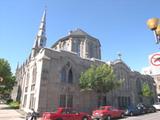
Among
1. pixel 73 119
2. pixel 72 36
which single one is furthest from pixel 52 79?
pixel 72 36

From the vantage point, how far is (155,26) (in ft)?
22.9

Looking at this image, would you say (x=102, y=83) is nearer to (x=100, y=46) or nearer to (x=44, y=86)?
(x=44, y=86)

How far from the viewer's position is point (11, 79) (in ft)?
145

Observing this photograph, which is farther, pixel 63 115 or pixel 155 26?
pixel 63 115

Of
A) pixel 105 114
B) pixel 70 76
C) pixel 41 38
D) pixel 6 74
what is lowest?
pixel 105 114

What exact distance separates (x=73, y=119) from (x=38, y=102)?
26.3ft

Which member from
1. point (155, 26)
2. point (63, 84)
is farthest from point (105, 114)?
point (155, 26)

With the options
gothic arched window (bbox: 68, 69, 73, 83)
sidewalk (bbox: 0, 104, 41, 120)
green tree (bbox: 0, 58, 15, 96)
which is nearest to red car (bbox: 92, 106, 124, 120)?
gothic arched window (bbox: 68, 69, 73, 83)

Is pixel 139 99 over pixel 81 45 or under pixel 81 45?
under

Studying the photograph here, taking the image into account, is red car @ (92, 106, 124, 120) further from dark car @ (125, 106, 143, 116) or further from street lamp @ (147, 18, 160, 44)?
street lamp @ (147, 18, 160, 44)

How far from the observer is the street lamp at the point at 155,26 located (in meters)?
6.88

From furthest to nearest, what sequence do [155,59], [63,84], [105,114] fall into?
[63,84] < [105,114] < [155,59]

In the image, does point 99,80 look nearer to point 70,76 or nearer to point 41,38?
point 70,76

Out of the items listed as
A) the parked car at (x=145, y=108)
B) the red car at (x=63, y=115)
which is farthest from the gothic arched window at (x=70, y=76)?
the parked car at (x=145, y=108)
